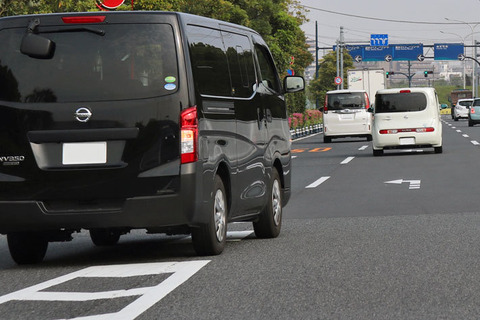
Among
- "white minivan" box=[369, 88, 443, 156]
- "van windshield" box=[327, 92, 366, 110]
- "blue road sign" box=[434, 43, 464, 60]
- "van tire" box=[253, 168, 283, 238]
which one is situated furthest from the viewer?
"blue road sign" box=[434, 43, 464, 60]

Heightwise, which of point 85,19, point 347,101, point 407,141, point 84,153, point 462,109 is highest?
point 85,19

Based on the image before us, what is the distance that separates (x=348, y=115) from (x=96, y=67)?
3302 centimetres

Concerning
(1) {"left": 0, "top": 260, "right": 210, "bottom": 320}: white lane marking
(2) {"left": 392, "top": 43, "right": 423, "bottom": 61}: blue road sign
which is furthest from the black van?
(2) {"left": 392, "top": 43, "right": 423, "bottom": 61}: blue road sign

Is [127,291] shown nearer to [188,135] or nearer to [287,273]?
[287,273]

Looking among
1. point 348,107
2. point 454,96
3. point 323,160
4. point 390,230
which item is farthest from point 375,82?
point 454,96

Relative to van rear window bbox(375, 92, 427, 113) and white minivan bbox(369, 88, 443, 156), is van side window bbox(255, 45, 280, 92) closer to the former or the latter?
white minivan bbox(369, 88, 443, 156)

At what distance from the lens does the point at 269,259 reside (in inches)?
346

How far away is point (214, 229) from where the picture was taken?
346 inches

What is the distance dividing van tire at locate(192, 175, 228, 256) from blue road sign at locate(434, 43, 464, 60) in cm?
10509

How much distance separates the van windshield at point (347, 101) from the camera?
41.0 metres

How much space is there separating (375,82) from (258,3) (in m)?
8.44

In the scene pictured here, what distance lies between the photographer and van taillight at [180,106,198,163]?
8.23 metres

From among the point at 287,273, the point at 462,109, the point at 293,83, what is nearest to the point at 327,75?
the point at 462,109

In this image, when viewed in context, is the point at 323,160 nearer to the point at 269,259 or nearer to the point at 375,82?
the point at 269,259
